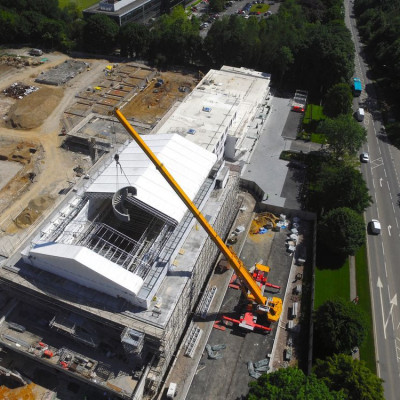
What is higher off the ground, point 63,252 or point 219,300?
point 219,300

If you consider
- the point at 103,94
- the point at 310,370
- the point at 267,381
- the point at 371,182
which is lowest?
the point at 267,381

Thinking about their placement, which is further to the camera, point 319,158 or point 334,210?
point 319,158

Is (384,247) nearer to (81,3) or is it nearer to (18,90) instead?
(18,90)

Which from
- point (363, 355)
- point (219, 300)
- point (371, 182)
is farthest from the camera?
point (371, 182)

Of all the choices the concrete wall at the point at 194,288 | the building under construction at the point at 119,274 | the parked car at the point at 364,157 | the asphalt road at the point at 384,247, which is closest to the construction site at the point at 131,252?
the building under construction at the point at 119,274

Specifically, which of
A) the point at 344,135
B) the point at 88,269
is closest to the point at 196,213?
the point at 88,269

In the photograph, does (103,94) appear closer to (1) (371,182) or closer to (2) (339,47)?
(2) (339,47)

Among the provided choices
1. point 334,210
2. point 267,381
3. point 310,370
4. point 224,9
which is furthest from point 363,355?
point 224,9
